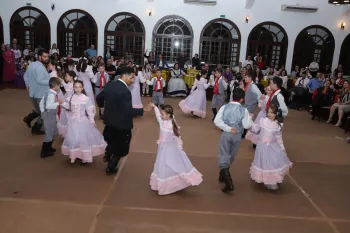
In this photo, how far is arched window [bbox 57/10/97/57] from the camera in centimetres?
1538

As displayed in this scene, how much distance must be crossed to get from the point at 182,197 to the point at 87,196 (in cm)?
113

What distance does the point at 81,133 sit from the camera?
4.98 meters

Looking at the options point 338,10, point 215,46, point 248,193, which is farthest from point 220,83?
point 338,10


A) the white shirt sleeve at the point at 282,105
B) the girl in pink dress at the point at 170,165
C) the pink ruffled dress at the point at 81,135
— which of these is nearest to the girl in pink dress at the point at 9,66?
the pink ruffled dress at the point at 81,135

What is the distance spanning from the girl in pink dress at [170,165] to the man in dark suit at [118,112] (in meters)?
0.35

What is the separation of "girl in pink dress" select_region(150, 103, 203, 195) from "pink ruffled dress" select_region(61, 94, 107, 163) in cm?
117

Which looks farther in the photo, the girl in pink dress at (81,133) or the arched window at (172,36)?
the arched window at (172,36)

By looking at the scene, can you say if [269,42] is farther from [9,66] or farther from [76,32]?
[9,66]

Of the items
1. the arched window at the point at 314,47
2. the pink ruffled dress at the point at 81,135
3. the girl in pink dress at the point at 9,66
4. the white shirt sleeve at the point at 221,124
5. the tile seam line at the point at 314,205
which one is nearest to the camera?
the tile seam line at the point at 314,205

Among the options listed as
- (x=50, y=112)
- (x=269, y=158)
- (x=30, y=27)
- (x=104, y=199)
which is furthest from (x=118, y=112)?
(x=30, y=27)

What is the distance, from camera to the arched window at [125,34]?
15.5m

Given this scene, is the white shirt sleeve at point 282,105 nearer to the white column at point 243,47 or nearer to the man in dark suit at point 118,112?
the man in dark suit at point 118,112

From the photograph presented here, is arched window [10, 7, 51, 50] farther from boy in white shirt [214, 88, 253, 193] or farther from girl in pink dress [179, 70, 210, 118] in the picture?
boy in white shirt [214, 88, 253, 193]

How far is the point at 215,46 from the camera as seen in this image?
1596 centimetres
